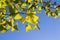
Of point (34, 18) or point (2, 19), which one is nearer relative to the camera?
point (34, 18)

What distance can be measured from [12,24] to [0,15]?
431mm

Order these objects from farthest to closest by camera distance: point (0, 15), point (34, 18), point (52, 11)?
point (52, 11) → point (0, 15) → point (34, 18)

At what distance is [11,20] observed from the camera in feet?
15.1

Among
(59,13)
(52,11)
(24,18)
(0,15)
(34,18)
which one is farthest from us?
(52,11)

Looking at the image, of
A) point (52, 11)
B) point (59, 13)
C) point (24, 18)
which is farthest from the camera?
point (52, 11)

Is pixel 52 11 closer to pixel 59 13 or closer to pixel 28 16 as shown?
pixel 59 13

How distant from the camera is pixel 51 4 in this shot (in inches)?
344

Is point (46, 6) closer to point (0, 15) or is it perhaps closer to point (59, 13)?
point (59, 13)

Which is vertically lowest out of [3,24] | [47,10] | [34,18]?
[47,10]

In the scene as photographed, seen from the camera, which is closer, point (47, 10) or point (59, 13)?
point (59, 13)

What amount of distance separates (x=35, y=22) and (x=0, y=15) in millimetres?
1109

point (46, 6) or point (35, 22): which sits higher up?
point (35, 22)

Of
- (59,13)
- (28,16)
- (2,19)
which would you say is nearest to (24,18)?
(28,16)

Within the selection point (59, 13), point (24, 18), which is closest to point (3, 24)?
point (24, 18)
